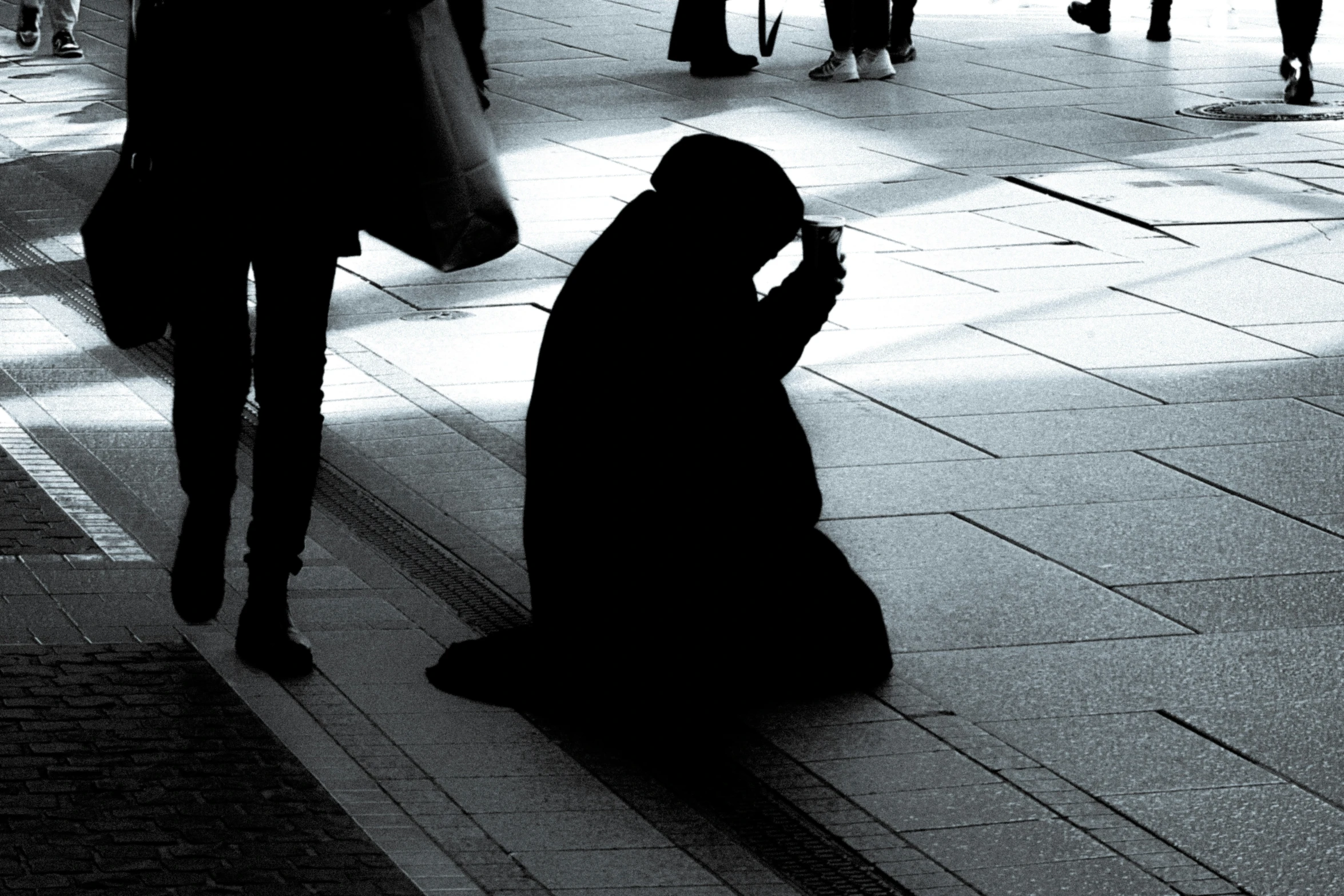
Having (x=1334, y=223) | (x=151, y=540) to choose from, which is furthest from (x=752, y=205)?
(x=1334, y=223)

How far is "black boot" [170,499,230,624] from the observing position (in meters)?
4.57

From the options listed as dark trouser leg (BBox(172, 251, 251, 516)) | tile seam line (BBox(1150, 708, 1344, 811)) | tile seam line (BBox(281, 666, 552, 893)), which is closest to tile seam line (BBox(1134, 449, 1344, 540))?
tile seam line (BBox(1150, 708, 1344, 811))

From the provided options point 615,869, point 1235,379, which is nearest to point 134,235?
point 615,869

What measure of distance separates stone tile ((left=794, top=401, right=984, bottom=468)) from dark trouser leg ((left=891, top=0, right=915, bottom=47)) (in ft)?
26.5

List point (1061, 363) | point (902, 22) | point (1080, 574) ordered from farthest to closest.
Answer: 1. point (902, 22)
2. point (1061, 363)
3. point (1080, 574)

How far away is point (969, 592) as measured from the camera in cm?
510

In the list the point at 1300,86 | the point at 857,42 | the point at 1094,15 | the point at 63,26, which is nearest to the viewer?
the point at 1300,86

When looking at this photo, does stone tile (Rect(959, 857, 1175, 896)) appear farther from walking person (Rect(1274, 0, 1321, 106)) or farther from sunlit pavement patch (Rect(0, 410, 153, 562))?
walking person (Rect(1274, 0, 1321, 106))

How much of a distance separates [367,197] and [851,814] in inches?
61.3

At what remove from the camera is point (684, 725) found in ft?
14.3

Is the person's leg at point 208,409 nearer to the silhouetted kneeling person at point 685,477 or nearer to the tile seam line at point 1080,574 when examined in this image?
the silhouetted kneeling person at point 685,477

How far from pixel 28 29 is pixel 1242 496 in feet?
38.6

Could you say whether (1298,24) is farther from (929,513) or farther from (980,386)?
(929,513)

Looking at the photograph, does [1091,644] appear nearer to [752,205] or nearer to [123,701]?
[752,205]
